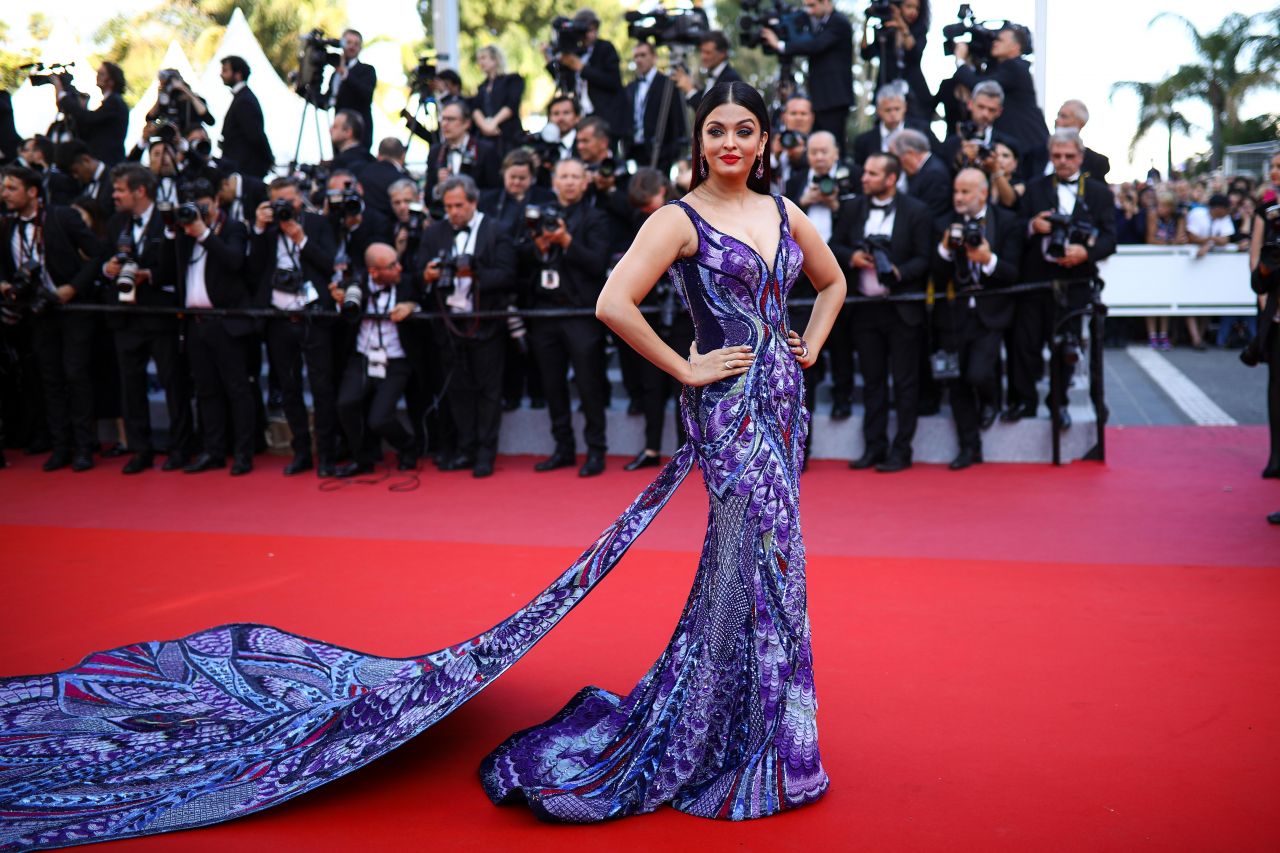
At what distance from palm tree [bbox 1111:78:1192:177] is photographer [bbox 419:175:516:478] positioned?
17.4 m

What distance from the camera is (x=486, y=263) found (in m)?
7.60

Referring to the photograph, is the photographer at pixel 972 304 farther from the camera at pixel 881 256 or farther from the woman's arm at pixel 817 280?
the woman's arm at pixel 817 280

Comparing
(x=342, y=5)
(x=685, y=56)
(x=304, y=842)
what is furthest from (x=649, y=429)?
(x=342, y=5)

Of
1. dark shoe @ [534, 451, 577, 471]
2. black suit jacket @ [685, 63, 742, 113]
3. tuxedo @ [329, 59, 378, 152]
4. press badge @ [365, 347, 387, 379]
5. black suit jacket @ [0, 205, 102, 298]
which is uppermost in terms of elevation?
tuxedo @ [329, 59, 378, 152]

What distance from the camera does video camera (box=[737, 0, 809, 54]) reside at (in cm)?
889

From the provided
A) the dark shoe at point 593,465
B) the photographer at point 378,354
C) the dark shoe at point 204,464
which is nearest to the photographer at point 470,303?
the photographer at point 378,354

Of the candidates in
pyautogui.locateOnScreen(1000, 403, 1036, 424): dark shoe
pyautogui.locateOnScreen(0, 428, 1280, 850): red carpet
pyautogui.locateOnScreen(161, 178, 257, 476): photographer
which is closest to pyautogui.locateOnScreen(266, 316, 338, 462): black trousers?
pyautogui.locateOnScreen(161, 178, 257, 476): photographer

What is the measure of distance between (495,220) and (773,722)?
5244mm

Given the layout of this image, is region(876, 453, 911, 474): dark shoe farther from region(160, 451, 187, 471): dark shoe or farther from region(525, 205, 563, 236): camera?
region(160, 451, 187, 471): dark shoe

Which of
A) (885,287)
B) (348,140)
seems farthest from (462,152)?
(885,287)

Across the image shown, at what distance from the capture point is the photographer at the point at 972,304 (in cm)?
709

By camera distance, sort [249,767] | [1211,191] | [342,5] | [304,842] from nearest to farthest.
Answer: [304,842], [249,767], [1211,191], [342,5]

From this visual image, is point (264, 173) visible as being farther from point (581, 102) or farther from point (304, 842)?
point (304, 842)

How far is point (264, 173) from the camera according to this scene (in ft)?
32.9
